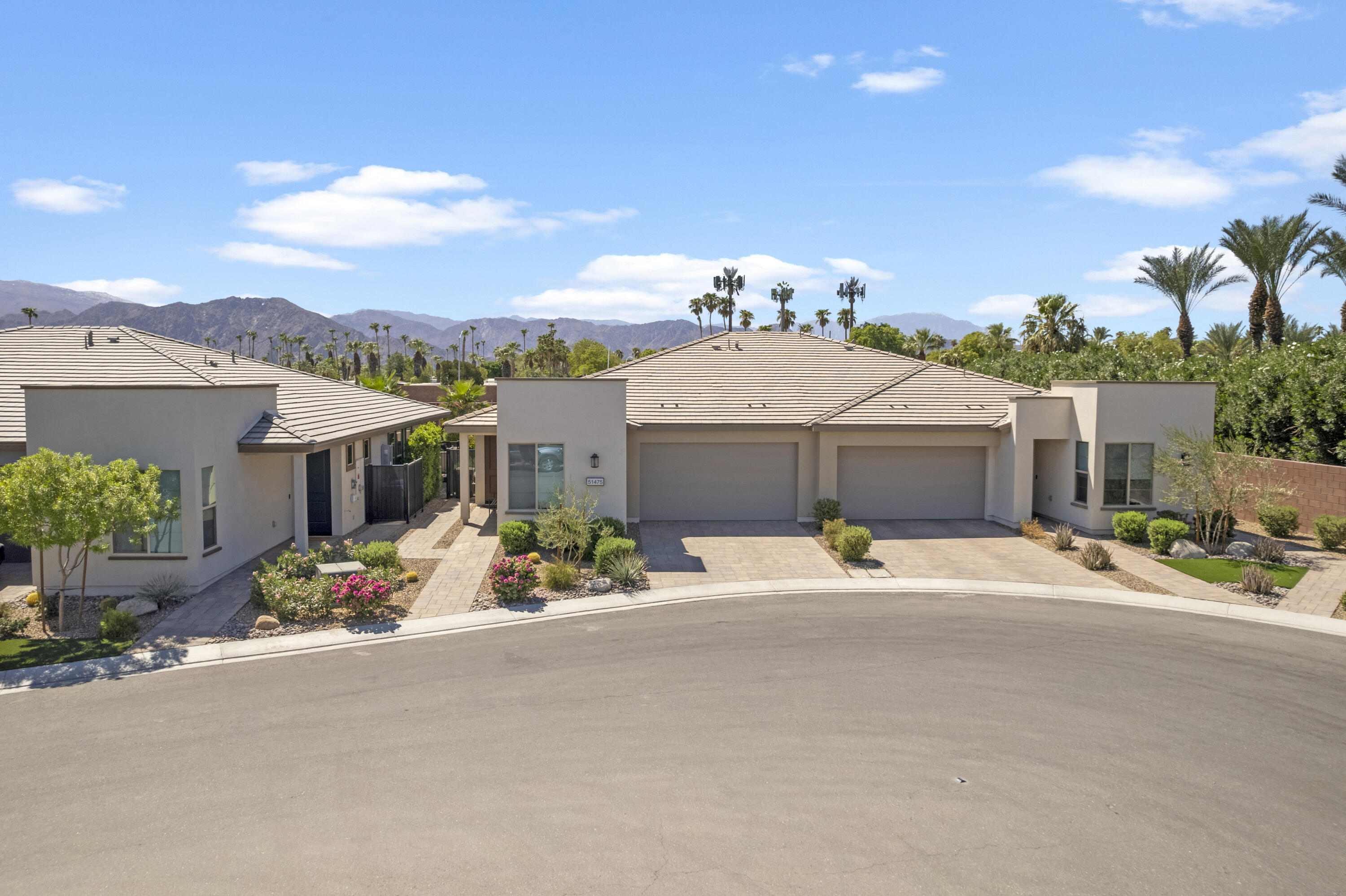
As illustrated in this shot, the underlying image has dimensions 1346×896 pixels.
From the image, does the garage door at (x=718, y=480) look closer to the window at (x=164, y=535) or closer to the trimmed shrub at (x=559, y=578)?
the trimmed shrub at (x=559, y=578)

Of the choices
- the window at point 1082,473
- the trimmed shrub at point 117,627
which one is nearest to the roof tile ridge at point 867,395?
the window at point 1082,473

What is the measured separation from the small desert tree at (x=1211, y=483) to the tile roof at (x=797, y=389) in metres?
4.59

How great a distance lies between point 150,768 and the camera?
8344 mm

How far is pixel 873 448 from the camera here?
22891 millimetres

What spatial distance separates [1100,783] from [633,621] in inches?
296

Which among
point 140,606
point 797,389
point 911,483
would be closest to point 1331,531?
point 911,483

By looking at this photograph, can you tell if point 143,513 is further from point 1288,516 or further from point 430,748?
point 1288,516

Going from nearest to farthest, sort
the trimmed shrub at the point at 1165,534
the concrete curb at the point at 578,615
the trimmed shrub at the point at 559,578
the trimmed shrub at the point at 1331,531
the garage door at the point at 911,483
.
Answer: the concrete curb at the point at 578,615 → the trimmed shrub at the point at 559,578 → the trimmed shrub at the point at 1165,534 → the trimmed shrub at the point at 1331,531 → the garage door at the point at 911,483

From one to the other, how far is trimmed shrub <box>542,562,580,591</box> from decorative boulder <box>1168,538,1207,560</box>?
13546mm

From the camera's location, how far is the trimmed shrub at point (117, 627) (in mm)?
12367

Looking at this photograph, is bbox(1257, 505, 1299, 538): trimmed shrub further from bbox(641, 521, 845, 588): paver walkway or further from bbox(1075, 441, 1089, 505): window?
bbox(641, 521, 845, 588): paver walkway

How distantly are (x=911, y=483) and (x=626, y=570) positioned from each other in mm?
10727

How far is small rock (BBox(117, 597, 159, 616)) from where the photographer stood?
44.7ft

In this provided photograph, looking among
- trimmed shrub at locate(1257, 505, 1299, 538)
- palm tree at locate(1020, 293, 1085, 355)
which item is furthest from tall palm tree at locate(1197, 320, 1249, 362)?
trimmed shrub at locate(1257, 505, 1299, 538)
